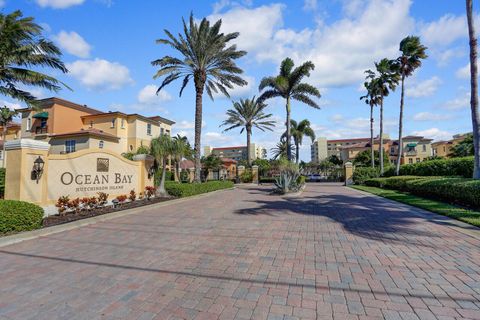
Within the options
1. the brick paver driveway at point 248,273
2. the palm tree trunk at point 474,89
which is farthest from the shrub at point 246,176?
the brick paver driveway at point 248,273

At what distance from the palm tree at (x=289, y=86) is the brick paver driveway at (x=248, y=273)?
66.0ft

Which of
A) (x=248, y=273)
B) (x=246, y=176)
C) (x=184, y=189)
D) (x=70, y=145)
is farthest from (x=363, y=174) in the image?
(x=70, y=145)

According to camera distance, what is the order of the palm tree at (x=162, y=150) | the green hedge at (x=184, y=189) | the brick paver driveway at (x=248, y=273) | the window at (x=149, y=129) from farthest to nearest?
the window at (x=149, y=129), the green hedge at (x=184, y=189), the palm tree at (x=162, y=150), the brick paver driveway at (x=248, y=273)

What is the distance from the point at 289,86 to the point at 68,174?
2111 cm

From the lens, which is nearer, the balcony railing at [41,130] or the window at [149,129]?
the balcony railing at [41,130]

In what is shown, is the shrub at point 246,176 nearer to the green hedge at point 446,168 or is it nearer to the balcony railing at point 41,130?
the green hedge at point 446,168

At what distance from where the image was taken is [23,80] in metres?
14.6

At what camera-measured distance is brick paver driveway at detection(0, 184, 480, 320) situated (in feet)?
11.2

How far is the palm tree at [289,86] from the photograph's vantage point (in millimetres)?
26203

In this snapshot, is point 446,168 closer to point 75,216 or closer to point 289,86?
point 289,86

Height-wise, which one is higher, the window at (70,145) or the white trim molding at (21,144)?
the window at (70,145)

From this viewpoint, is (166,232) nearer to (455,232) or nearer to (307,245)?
(307,245)

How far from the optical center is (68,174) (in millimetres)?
11125

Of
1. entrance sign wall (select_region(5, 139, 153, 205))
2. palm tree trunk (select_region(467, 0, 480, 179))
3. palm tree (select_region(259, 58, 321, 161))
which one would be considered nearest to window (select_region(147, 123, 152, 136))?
palm tree (select_region(259, 58, 321, 161))
